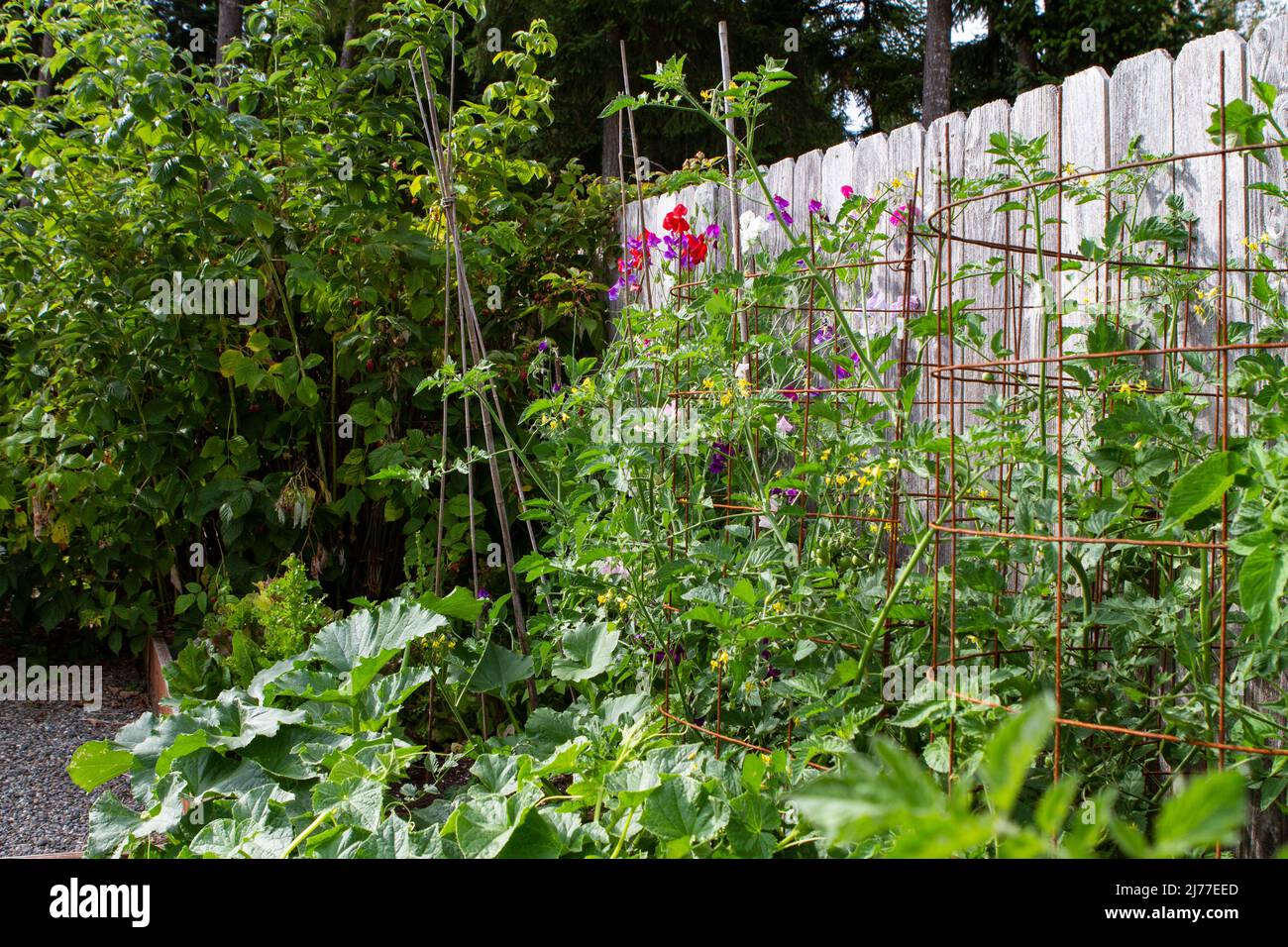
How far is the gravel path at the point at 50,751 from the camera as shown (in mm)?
2664

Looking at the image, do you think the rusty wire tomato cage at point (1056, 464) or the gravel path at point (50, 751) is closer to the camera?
the rusty wire tomato cage at point (1056, 464)

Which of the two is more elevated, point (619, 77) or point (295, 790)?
point (619, 77)

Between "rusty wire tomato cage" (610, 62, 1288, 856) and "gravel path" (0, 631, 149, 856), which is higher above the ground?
"rusty wire tomato cage" (610, 62, 1288, 856)

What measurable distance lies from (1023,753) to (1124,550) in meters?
1.64

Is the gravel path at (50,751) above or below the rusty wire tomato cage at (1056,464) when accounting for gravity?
below

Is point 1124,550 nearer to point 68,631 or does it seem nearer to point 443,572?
point 443,572

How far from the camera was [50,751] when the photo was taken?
3.21 m

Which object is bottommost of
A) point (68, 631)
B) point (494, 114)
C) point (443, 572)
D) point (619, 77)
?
point (68, 631)

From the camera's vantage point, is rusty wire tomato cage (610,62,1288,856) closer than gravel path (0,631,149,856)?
Yes

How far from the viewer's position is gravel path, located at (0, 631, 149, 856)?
2.66 metres

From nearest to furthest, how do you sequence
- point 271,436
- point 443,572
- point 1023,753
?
point 1023,753 → point 443,572 → point 271,436

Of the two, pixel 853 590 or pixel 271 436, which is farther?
pixel 271 436
